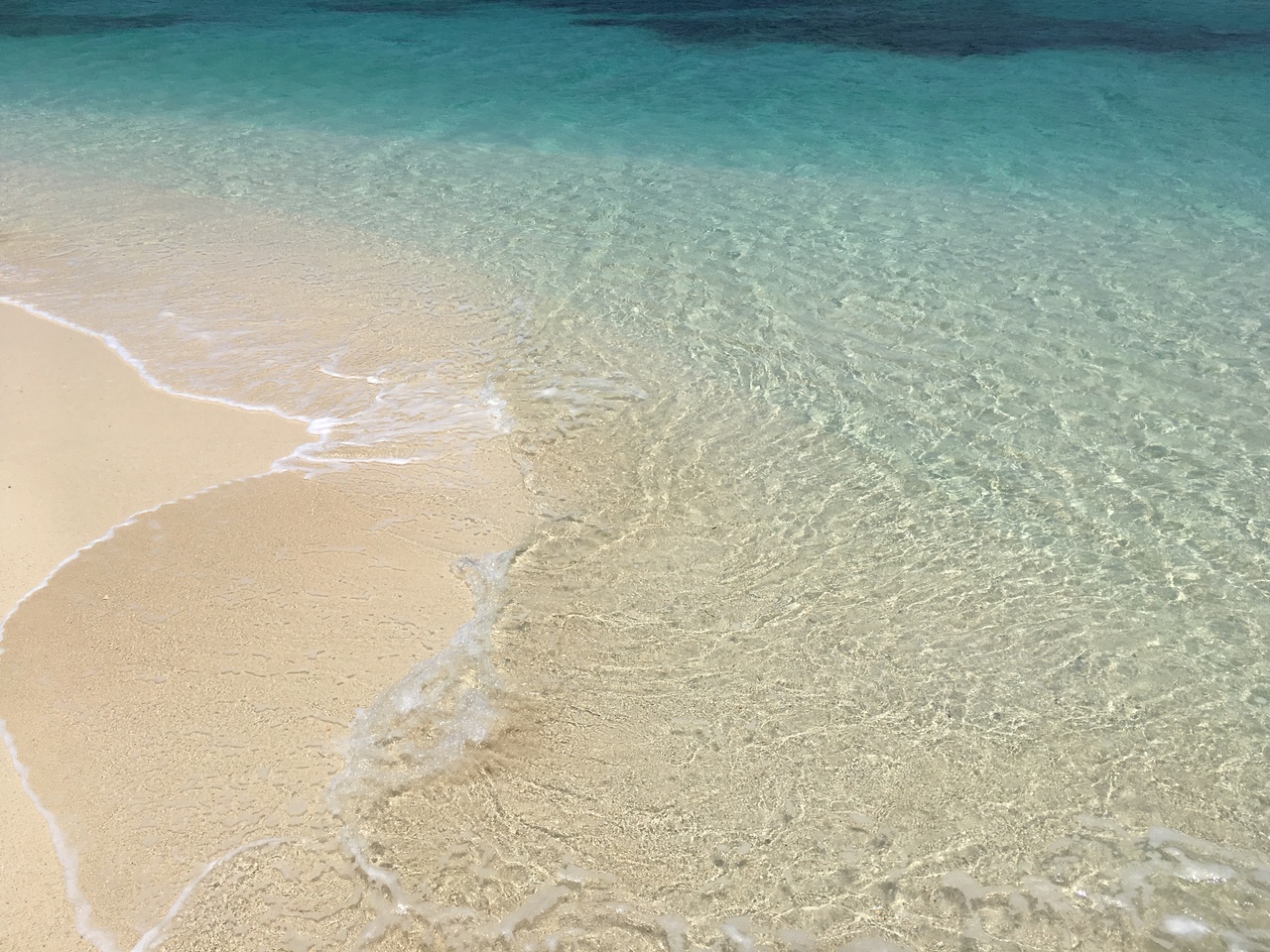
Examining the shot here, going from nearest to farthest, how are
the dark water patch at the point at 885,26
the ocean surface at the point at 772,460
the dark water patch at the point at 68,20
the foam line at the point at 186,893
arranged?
the foam line at the point at 186,893 < the ocean surface at the point at 772,460 < the dark water patch at the point at 885,26 < the dark water patch at the point at 68,20

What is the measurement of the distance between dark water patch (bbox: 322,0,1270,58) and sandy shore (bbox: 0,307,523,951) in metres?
9.88

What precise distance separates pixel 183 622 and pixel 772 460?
2.26 meters

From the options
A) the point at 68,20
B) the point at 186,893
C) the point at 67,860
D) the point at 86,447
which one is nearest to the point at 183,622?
the point at 67,860

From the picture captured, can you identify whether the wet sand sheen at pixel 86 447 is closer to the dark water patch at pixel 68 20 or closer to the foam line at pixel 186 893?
the foam line at pixel 186 893

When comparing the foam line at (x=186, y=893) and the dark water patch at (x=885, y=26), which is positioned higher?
the dark water patch at (x=885, y=26)

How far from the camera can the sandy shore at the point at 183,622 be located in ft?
8.24

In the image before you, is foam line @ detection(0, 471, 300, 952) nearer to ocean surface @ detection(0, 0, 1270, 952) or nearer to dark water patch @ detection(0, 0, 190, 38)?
ocean surface @ detection(0, 0, 1270, 952)

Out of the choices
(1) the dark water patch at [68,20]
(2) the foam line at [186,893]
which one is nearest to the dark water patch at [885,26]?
(1) the dark water patch at [68,20]

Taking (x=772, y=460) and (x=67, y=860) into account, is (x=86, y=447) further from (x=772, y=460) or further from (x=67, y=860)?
(x=772, y=460)

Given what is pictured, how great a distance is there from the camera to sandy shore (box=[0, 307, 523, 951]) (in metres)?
2.51

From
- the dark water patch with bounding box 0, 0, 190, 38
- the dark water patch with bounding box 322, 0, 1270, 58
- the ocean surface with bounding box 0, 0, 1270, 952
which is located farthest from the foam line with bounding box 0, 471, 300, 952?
the dark water patch with bounding box 0, 0, 190, 38

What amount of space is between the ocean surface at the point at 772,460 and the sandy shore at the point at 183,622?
5.6 inches

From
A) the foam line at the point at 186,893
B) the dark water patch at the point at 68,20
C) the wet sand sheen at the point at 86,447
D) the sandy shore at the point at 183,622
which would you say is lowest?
the foam line at the point at 186,893

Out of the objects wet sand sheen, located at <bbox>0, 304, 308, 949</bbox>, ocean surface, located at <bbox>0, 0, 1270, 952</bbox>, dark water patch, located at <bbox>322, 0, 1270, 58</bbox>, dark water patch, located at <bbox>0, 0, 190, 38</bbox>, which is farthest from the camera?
dark water patch, located at <bbox>0, 0, 190, 38</bbox>
